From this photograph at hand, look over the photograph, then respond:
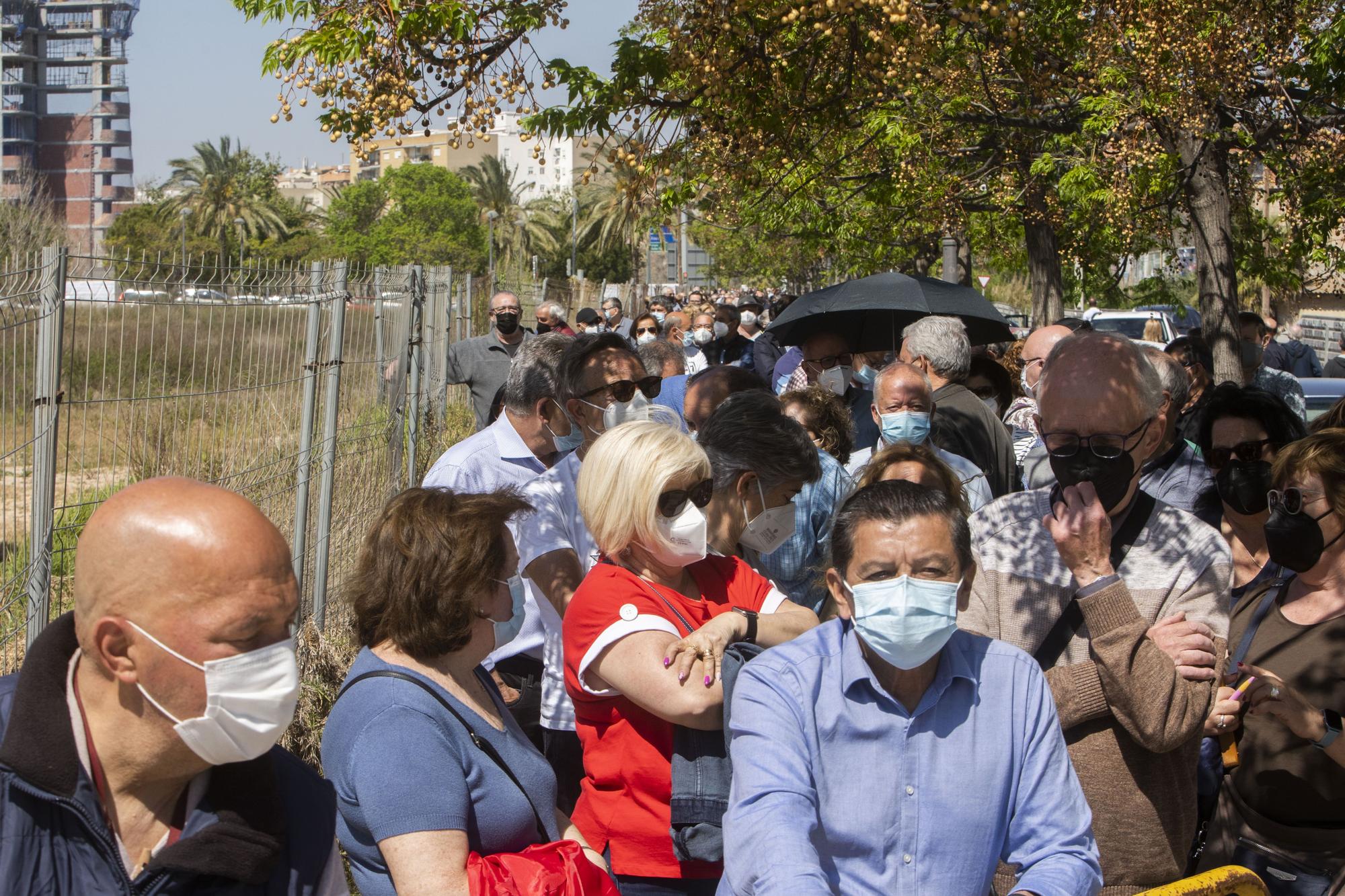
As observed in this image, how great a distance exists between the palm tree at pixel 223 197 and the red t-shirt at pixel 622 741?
88566 millimetres

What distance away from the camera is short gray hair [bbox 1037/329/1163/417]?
11.0 ft

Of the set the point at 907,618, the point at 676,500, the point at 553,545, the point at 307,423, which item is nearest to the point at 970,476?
the point at 553,545

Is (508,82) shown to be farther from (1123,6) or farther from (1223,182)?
(1223,182)

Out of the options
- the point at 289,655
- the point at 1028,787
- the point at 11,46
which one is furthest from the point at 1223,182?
the point at 11,46

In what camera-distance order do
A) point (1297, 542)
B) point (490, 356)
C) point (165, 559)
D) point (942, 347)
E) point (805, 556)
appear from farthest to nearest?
1. point (490, 356)
2. point (942, 347)
3. point (805, 556)
4. point (1297, 542)
5. point (165, 559)

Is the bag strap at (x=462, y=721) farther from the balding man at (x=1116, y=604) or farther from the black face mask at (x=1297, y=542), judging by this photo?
the black face mask at (x=1297, y=542)

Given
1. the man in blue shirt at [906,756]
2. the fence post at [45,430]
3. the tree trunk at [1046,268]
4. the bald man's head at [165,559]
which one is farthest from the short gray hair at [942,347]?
the tree trunk at [1046,268]

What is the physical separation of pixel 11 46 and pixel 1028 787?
18250 centimetres

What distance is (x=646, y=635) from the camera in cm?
304

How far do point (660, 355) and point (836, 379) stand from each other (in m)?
1.68

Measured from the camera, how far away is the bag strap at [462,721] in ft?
9.07

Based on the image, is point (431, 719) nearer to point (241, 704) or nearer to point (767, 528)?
point (241, 704)

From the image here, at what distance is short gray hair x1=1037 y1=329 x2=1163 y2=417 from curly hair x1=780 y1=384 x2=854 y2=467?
1.91 m

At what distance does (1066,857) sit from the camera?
98.3 inches
